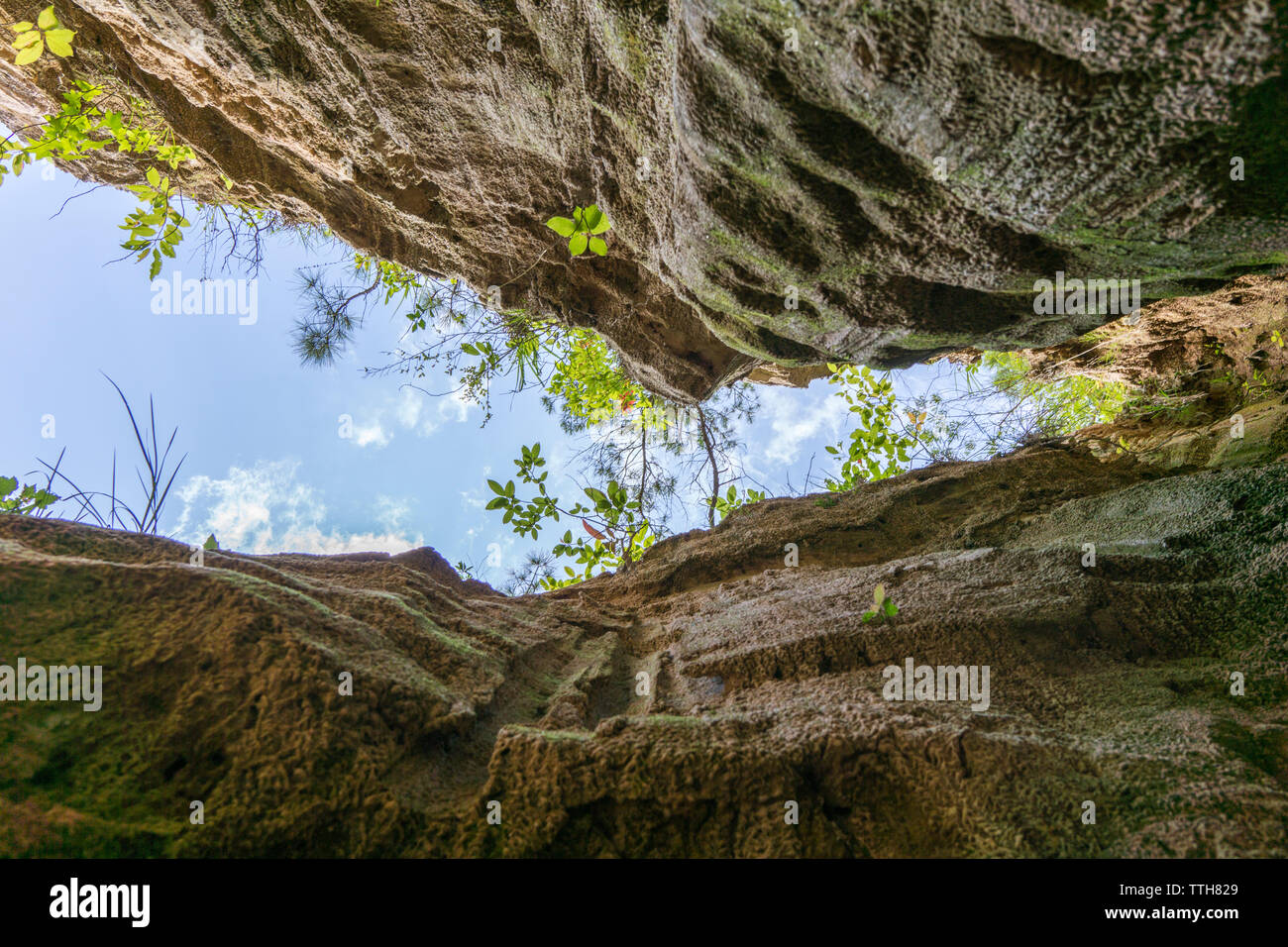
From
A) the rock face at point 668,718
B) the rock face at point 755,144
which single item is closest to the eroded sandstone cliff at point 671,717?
the rock face at point 668,718

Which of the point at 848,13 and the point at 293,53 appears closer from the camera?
the point at 848,13

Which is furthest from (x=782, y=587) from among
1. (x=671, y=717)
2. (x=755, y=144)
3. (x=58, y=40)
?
(x=58, y=40)

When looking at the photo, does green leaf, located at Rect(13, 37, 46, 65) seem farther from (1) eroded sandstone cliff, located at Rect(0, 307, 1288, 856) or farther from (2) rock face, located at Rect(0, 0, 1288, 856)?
(1) eroded sandstone cliff, located at Rect(0, 307, 1288, 856)

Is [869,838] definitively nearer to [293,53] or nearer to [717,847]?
[717,847]

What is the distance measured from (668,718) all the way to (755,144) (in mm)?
2030

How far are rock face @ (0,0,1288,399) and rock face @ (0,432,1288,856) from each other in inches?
53.4

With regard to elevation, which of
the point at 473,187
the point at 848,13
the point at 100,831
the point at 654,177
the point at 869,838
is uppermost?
the point at 473,187

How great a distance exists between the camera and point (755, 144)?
2.40 metres

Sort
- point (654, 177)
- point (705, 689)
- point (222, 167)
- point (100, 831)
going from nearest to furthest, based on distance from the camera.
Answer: point (100, 831) → point (705, 689) → point (654, 177) → point (222, 167)

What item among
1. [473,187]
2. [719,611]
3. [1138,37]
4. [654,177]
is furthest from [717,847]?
[473,187]

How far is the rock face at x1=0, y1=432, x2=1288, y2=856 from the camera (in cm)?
178

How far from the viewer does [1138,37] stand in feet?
4.99

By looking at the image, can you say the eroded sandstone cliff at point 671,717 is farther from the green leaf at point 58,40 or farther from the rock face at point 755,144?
the green leaf at point 58,40

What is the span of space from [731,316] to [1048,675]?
2.42 metres
